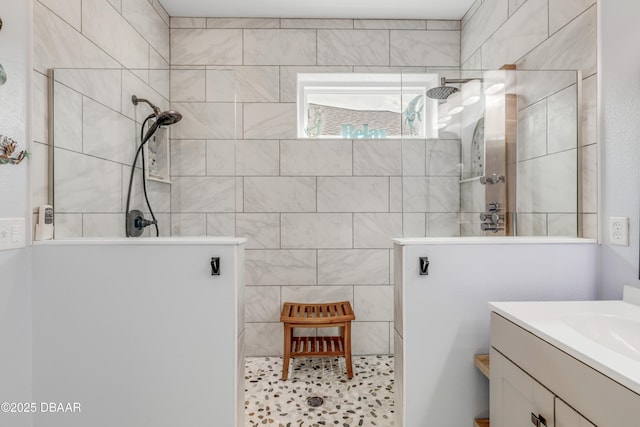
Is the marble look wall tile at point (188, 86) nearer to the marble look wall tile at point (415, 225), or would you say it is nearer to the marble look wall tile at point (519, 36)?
the marble look wall tile at point (415, 225)

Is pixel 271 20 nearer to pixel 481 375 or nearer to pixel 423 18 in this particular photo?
pixel 423 18

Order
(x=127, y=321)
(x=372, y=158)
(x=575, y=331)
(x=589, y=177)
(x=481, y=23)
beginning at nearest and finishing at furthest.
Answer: (x=575, y=331) < (x=127, y=321) < (x=589, y=177) < (x=481, y=23) < (x=372, y=158)

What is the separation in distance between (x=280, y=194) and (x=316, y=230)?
40 cm

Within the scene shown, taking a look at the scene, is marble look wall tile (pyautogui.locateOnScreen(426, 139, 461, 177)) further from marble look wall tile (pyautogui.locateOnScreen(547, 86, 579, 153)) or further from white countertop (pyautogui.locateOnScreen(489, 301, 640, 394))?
white countertop (pyautogui.locateOnScreen(489, 301, 640, 394))

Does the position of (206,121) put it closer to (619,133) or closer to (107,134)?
(107,134)

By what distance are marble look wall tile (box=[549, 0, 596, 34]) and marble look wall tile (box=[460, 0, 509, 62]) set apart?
17.5 inches

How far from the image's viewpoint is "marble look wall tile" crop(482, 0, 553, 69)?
1805 mm

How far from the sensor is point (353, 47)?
8.77 ft

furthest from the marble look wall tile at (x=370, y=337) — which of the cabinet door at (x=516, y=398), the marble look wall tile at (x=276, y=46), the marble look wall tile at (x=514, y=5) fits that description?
the marble look wall tile at (x=514, y=5)

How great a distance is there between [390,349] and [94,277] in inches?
82.6

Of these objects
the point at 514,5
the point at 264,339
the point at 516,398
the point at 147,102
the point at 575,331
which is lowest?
the point at 264,339

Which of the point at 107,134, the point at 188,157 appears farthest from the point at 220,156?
the point at 107,134

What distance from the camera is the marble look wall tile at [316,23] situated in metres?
2.65

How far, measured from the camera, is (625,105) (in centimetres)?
135
